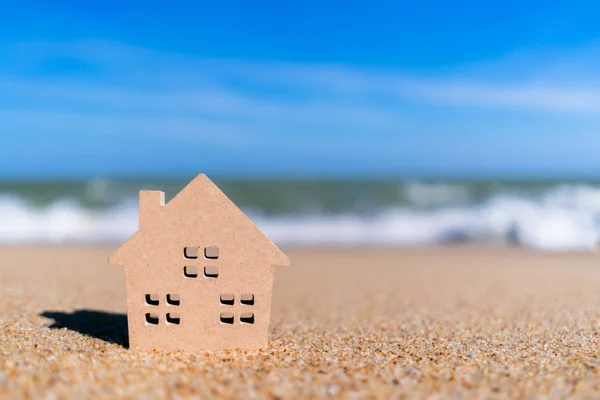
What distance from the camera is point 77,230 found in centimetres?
2122

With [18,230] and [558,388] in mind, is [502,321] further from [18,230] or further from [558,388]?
[18,230]

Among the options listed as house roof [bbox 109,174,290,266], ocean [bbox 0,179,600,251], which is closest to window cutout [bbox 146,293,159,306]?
house roof [bbox 109,174,290,266]

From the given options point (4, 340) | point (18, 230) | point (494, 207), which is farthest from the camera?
point (494, 207)

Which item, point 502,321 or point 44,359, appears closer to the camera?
point 44,359

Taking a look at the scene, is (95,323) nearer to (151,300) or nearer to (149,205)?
(151,300)

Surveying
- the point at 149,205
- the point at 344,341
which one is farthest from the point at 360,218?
the point at 149,205

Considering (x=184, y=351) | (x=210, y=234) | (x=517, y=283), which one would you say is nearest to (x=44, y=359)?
(x=184, y=351)

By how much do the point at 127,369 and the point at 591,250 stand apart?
16.9 meters

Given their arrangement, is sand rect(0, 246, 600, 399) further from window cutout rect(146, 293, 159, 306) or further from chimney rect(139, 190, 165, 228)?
chimney rect(139, 190, 165, 228)

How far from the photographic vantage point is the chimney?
15.2 ft

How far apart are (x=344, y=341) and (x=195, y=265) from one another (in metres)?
2.00

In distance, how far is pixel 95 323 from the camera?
6211 mm

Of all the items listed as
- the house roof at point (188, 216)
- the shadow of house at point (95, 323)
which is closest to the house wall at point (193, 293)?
the house roof at point (188, 216)

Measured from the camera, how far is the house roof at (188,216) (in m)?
4.64
